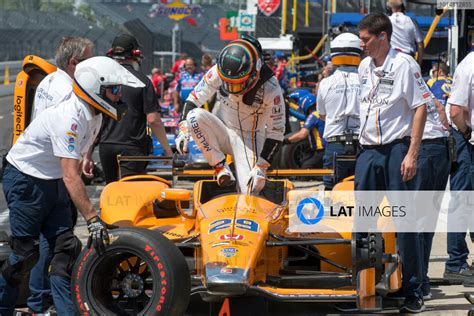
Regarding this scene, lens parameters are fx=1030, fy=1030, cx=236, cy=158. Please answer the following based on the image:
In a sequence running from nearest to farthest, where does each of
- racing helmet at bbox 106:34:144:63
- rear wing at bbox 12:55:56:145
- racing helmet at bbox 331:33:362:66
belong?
1. rear wing at bbox 12:55:56:145
2. racing helmet at bbox 106:34:144:63
3. racing helmet at bbox 331:33:362:66

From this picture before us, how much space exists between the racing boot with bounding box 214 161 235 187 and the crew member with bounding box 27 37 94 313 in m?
1.32

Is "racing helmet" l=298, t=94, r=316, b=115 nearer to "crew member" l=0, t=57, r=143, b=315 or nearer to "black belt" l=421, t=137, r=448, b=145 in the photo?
"black belt" l=421, t=137, r=448, b=145

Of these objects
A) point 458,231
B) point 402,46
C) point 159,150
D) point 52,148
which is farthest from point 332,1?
point 52,148


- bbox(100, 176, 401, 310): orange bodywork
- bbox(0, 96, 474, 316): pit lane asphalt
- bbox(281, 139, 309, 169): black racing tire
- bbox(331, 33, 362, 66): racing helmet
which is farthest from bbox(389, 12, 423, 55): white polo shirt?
bbox(281, 139, 309, 169): black racing tire

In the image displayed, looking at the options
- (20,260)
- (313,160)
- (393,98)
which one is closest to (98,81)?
(20,260)

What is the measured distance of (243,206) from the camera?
723cm

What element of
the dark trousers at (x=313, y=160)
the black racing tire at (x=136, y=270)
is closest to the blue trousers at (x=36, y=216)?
the black racing tire at (x=136, y=270)

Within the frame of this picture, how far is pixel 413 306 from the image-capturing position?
7.25 meters

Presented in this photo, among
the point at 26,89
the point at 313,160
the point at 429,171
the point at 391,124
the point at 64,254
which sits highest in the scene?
the point at 26,89

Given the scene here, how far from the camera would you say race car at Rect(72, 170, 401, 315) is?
20.5 feet

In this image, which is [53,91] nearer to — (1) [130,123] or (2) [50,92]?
(2) [50,92]

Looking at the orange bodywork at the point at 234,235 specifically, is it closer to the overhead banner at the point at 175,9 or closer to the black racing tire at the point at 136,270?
the black racing tire at the point at 136,270

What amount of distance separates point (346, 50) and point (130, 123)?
7.69ft

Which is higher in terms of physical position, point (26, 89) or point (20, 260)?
point (26, 89)
